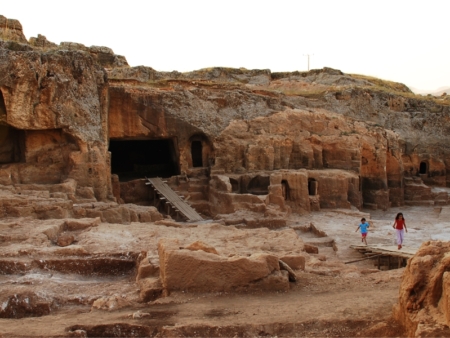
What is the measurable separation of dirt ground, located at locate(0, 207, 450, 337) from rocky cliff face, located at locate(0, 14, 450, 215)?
844 centimetres

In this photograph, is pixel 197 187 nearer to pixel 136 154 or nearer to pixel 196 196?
pixel 196 196

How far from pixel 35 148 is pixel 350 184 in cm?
1152

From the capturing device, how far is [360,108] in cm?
Result: 2489

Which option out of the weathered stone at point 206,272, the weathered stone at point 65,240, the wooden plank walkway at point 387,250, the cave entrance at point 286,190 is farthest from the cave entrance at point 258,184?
the weathered stone at point 206,272

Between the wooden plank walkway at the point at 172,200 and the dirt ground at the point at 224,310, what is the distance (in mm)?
8449

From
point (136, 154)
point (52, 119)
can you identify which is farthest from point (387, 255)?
point (136, 154)

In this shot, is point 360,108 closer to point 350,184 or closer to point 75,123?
point 350,184

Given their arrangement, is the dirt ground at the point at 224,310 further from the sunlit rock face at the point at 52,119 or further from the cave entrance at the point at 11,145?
the cave entrance at the point at 11,145

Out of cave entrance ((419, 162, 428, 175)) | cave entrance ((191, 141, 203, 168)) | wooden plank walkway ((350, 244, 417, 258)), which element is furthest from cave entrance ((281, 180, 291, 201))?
cave entrance ((419, 162, 428, 175))

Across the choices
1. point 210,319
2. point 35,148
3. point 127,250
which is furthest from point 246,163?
point 210,319

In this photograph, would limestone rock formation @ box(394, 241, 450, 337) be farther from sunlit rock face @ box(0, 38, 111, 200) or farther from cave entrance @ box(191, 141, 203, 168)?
cave entrance @ box(191, 141, 203, 168)

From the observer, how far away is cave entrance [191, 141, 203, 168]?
66.5 feet

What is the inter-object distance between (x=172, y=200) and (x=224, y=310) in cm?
1166

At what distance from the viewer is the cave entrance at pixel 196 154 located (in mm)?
20281
